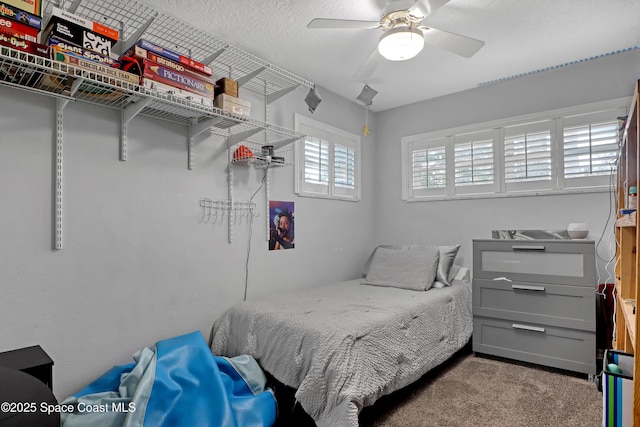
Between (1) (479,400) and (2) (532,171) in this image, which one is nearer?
(1) (479,400)

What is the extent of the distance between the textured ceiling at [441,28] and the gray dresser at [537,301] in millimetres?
1435

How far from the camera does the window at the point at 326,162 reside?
3.17 meters

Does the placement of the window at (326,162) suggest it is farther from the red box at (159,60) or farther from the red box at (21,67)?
the red box at (21,67)

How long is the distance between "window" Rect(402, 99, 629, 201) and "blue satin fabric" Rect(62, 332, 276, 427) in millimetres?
2592

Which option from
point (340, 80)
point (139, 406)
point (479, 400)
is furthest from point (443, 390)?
point (340, 80)

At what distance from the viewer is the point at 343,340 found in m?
1.81

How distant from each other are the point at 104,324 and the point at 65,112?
115 centimetres

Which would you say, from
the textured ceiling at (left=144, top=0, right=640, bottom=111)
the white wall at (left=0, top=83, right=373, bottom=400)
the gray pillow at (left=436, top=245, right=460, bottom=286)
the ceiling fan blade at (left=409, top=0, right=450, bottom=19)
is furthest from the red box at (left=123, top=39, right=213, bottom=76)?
the gray pillow at (left=436, top=245, right=460, bottom=286)

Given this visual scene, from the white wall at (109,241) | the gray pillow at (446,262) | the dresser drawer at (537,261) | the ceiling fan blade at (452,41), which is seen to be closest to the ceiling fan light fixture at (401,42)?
the ceiling fan blade at (452,41)

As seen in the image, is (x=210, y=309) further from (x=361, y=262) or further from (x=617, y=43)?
(x=617, y=43)

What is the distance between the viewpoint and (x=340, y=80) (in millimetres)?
3197

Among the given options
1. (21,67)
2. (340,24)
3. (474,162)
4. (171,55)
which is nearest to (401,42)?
(340,24)

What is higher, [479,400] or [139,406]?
[139,406]

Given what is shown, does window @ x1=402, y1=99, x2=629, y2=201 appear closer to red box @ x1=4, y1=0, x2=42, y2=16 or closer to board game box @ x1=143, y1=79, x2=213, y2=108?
board game box @ x1=143, y1=79, x2=213, y2=108
